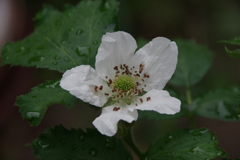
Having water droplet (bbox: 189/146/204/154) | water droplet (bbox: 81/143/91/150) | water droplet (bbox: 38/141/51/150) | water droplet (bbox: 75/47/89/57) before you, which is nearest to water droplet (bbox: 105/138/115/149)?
water droplet (bbox: 81/143/91/150)

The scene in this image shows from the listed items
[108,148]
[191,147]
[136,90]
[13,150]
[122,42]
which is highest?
[122,42]

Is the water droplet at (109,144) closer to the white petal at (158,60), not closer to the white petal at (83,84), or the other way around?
the white petal at (83,84)

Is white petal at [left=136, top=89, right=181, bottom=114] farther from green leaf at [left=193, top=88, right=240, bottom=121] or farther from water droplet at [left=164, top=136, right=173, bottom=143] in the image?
green leaf at [left=193, top=88, right=240, bottom=121]

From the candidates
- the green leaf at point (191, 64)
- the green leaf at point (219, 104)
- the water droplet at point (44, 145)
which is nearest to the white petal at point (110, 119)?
the water droplet at point (44, 145)

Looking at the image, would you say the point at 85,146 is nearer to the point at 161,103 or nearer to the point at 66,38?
the point at 161,103

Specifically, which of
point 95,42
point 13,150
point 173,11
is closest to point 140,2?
point 173,11

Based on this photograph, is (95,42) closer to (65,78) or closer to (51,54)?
(51,54)
